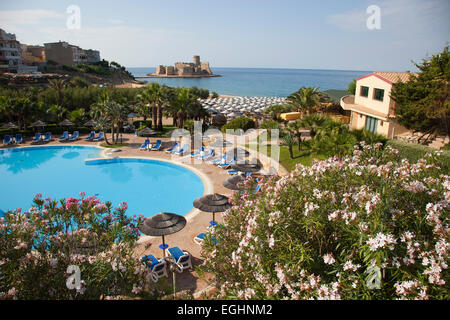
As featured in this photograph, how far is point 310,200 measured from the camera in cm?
485

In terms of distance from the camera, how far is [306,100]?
102 feet

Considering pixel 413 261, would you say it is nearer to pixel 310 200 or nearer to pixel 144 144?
pixel 310 200

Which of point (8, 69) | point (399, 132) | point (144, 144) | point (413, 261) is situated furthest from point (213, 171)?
point (8, 69)

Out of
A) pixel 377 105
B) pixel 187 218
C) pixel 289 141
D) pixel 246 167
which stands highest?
pixel 377 105

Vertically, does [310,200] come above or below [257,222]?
above

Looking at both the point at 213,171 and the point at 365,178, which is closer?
the point at 365,178

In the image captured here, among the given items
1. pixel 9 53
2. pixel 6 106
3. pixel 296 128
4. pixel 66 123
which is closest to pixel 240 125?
pixel 296 128

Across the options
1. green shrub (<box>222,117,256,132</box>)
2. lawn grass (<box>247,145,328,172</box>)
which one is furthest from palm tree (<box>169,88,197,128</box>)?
lawn grass (<box>247,145,328,172</box>)

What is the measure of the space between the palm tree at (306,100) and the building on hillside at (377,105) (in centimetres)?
490

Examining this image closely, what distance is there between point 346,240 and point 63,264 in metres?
4.70

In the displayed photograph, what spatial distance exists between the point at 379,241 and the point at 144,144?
24.8 m

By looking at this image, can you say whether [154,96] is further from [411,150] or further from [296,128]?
[411,150]

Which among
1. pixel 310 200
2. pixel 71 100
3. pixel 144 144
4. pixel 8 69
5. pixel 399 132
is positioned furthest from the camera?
pixel 8 69

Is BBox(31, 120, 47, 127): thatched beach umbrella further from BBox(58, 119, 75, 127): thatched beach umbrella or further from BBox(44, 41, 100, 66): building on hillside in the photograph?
BBox(44, 41, 100, 66): building on hillside
